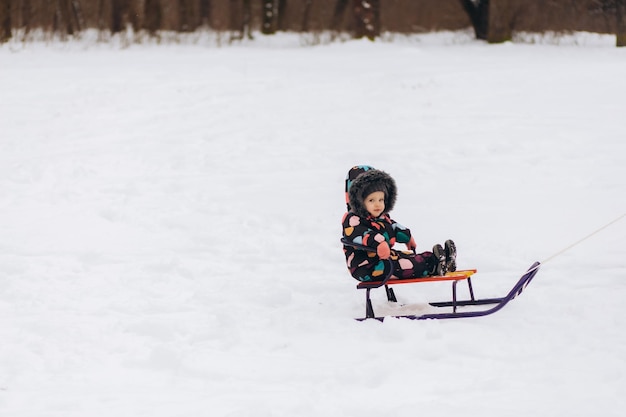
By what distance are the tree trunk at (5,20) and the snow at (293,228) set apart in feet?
4.47

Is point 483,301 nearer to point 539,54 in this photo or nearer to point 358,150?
point 358,150

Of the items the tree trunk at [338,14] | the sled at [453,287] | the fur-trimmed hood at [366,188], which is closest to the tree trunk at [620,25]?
the tree trunk at [338,14]

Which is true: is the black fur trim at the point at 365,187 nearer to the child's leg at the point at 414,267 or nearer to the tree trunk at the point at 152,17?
the child's leg at the point at 414,267

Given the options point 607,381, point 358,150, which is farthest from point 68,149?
point 607,381

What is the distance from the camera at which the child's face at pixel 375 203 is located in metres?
6.68

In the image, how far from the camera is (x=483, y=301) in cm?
683

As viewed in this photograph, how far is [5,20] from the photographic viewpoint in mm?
18984

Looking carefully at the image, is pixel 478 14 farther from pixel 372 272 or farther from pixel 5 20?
pixel 372 272

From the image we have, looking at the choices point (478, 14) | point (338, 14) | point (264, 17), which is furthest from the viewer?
point (338, 14)

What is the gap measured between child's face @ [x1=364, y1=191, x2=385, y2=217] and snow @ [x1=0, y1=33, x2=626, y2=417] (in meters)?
0.82

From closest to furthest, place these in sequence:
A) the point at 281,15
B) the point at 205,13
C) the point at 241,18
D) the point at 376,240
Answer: the point at 376,240, the point at 241,18, the point at 281,15, the point at 205,13

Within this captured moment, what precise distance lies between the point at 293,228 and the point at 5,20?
12.8 metres

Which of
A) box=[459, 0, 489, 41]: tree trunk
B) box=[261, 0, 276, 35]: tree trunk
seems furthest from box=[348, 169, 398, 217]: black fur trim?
box=[261, 0, 276, 35]: tree trunk

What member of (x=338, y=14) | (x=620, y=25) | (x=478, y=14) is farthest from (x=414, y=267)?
(x=338, y=14)
